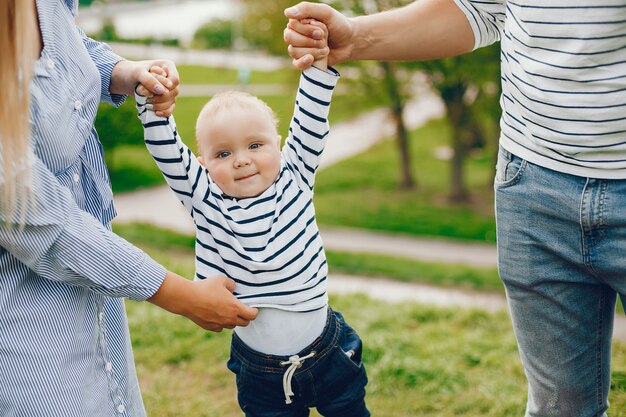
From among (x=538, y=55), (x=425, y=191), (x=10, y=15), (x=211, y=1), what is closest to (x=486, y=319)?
(x=538, y=55)

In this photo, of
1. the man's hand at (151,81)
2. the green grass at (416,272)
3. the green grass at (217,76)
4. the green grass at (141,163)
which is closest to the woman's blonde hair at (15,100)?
the man's hand at (151,81)

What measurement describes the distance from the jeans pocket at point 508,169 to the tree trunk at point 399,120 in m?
12.5

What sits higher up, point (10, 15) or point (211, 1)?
point (10, 15)

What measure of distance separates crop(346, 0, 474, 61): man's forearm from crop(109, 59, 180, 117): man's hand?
0.63 m

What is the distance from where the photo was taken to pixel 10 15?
1634 millimetres

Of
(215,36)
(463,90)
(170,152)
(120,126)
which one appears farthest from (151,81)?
(215,36)

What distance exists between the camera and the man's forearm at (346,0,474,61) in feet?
7.86

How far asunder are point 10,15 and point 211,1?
152 ft

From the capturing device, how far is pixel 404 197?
639 inches

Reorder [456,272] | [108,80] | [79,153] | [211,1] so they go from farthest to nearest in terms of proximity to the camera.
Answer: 1. [211,1]
2. [456,272]
3. [108,80]
4. [79,153]

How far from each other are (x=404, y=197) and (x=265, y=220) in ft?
46.7

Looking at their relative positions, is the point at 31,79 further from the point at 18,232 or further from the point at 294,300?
the point at 294,300

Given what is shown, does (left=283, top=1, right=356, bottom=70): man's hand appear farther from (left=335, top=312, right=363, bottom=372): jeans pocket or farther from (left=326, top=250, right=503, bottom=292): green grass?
(left=326, top=250, right=503, bottom=292): green grass

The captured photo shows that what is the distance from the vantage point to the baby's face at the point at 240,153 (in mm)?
2164
